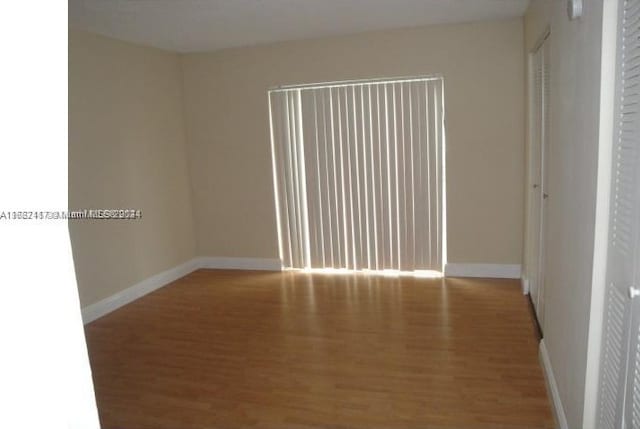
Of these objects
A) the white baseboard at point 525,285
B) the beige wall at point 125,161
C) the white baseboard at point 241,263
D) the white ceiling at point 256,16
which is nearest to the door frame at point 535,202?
the white baseboard at point 525,285

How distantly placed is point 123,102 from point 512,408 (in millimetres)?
4265

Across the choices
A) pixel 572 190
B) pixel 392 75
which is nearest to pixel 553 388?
pixel 572 190

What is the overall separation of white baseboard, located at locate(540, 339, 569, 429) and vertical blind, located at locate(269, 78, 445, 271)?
6.69 feet

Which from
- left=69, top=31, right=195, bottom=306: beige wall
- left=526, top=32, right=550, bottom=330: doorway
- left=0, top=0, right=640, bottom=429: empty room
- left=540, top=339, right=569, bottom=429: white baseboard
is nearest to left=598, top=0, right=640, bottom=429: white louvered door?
left=0, top=0, right=640, bottom=429: empty room

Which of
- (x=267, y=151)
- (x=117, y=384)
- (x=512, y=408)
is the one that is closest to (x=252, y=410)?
(x=117, y=384)

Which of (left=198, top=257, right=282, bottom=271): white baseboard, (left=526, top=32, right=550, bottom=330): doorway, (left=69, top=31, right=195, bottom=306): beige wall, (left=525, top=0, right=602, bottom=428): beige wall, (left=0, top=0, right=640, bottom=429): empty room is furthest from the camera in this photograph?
(left=198, top=257, right=282, bottom=271): white baseboard

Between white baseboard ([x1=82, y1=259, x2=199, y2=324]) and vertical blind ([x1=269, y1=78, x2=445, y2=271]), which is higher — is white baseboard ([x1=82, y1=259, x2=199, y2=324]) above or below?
below

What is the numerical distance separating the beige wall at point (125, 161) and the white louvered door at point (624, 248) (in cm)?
395

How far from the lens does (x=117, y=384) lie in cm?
299

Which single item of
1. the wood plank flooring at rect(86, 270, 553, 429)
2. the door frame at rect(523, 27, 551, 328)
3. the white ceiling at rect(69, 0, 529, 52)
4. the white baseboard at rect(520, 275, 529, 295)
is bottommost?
the wood plank flooring at rect(86, 270, 553, 429)

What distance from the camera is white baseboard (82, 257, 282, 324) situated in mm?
4227

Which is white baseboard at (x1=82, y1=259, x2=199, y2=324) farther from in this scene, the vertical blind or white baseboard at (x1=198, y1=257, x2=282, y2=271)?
the vertical blind

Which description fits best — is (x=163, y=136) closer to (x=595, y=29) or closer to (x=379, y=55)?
(x=379, y=55)

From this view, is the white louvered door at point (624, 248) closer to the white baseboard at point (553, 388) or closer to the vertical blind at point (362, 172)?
the white baseboard at point (553, 388)
